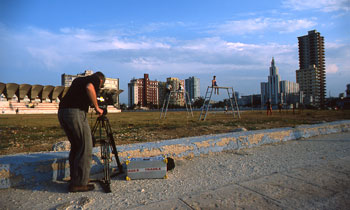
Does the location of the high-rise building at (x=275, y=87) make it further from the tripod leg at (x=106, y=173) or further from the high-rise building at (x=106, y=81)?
the tripod leg at (x=106, y=173)

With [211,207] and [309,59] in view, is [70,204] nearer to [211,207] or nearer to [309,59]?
[211,207]

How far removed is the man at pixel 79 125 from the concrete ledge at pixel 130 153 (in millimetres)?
536

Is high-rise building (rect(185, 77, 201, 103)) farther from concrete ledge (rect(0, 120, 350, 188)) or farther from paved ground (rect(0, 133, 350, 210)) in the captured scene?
paved ground (rect(0, 133, 350, 210))

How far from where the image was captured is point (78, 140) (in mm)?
2947

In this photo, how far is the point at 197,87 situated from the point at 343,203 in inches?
5613

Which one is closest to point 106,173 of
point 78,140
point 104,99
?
point 78,140

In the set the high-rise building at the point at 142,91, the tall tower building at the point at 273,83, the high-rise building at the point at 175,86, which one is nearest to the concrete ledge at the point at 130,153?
the high-rise building at the point at 175,86

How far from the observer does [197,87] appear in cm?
14400

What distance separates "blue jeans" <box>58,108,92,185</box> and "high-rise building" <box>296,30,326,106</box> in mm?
138613

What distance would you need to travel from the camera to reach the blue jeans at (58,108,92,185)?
2914 mm

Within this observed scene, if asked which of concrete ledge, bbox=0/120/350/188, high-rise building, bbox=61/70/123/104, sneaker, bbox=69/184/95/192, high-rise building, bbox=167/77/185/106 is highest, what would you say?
high-rise building, bbox=61/70/123/104

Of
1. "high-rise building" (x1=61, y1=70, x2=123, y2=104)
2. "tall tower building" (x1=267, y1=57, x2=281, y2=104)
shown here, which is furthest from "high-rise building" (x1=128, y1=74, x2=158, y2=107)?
"tall tower building" (x1=267, y1=57, x2=281, y2=104)

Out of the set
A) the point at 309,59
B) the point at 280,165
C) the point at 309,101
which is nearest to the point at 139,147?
the point at 280,165

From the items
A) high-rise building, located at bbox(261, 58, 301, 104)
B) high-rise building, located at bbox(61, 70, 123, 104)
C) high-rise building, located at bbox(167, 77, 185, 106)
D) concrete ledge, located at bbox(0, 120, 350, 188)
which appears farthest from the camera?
high-rise building, located at bbox(261, 58, 301, 104)
